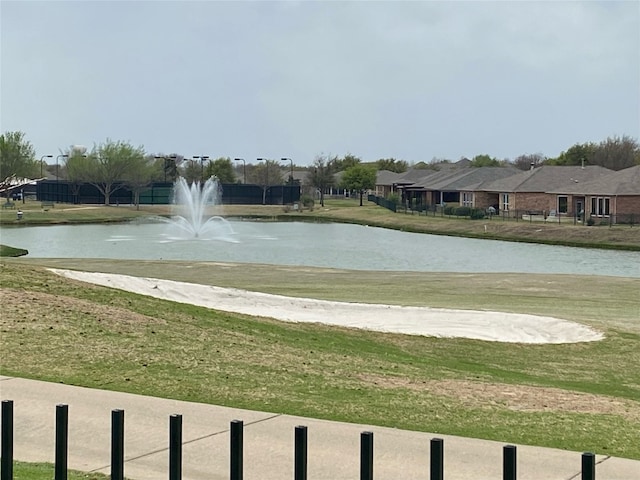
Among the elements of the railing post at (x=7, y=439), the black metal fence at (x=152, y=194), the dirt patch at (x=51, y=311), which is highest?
the black metal fence at (x=152, y=194)

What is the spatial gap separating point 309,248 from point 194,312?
43.3 metres

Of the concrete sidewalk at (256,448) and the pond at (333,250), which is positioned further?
the pond at (333,250)

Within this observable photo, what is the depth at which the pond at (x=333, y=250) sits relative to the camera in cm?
5125

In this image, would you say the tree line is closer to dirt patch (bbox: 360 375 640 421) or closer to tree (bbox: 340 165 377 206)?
tree (bbox: 340 165 377 206)

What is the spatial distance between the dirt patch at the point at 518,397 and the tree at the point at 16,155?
108 metres

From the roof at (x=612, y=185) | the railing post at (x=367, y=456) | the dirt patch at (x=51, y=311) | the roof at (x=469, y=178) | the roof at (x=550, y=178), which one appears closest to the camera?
the railing post at (x=367, y=456)

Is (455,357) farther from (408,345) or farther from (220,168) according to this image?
(220,168)

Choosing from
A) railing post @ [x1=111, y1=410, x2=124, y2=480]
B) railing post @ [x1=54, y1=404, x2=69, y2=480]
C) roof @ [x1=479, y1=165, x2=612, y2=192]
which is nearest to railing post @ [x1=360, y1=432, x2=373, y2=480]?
railing post @ [x1=111, y1=410, x2=124, y2=480]

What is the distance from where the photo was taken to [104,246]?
6188cm

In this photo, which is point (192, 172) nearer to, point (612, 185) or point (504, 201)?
point (504, 201)

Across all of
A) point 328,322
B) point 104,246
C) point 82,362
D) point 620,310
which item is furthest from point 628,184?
point 82,362

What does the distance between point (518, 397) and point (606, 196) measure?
73.3 metres

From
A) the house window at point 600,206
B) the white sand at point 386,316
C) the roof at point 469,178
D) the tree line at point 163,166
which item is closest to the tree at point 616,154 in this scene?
the tree line at point 163,166

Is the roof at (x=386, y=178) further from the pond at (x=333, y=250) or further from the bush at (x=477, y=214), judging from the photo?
the pond at (x=333, y=250)
